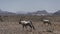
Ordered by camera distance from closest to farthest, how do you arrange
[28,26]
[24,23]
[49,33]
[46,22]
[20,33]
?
1. [20,33]
2. [49,33]
3. [24,23]
4. [28,26]
5. [46,22]

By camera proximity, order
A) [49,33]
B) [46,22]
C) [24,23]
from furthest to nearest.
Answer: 1. [46,22]
2. [24,23]
3. [49,33]

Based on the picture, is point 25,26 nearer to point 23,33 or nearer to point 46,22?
point 23,33

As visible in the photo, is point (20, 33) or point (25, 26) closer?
point (20, 33)

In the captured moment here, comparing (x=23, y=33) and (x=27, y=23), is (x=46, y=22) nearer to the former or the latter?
(x=27, y=23)

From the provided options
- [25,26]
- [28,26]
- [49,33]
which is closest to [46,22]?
[28,26]

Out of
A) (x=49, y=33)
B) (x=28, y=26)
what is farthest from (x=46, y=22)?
(x=49, y=33)

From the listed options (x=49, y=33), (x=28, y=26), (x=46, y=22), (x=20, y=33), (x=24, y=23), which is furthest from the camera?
(x=46, y=22)

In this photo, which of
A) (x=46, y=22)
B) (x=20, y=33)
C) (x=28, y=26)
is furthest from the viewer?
(x=46, y=22)

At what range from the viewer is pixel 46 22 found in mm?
38406

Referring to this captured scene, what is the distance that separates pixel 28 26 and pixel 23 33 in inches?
283

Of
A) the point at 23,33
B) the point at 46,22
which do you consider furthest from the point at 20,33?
the point at 46,22

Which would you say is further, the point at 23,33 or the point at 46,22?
the point at 46,22

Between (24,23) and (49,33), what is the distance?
14.4ft

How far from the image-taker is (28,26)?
92.6 ft
